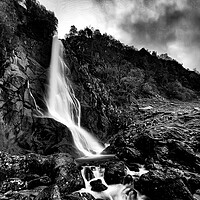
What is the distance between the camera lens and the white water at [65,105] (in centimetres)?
1803

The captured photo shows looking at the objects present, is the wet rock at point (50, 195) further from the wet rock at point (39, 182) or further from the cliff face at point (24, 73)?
the cliff face at point (24, 73)

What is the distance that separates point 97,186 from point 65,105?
41.7 feet

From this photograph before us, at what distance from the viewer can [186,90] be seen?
47625 mm

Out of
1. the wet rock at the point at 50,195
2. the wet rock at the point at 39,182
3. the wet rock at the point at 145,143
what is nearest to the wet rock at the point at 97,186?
the wet rock at the point at 39,182

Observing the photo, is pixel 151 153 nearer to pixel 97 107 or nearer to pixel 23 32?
pixel 97 107

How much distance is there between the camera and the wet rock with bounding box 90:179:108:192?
30.0 feet

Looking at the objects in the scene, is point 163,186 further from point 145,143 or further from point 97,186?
point 145,143

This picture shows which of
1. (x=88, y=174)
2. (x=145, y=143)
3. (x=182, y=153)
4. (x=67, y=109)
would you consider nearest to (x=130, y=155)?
(x=145, y=143)

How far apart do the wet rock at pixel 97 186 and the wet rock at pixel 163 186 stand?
1.64m

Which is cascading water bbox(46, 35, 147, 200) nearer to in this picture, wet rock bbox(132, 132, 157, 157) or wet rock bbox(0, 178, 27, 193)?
wet rock bbox(132, 132, 157, 157)

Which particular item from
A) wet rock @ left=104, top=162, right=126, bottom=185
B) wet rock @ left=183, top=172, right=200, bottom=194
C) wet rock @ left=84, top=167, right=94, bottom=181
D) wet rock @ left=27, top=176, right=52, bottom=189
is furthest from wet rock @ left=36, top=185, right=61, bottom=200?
wet rock @ left=183, top=172, right=200, bottom=194

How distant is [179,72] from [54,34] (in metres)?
41.2

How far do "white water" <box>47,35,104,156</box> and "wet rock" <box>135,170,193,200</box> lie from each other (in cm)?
814

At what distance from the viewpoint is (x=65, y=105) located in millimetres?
20891
